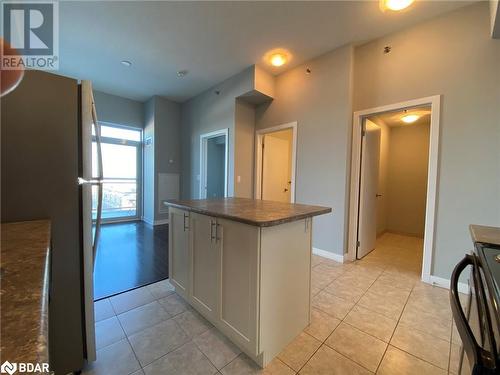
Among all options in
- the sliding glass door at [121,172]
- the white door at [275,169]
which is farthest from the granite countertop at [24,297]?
the sliding glass door at [121,172]

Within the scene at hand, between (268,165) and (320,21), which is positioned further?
(268,165)

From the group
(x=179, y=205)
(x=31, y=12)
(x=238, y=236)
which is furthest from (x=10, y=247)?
(x=31, y=12)

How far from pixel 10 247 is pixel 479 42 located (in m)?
3.85

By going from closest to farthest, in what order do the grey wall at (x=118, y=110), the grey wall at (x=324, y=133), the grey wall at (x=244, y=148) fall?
1. the grey wall at (x=324, y=133)
2. the grey wall at (x=244, y=148)
3. the grey wall at (x=118, y=110)

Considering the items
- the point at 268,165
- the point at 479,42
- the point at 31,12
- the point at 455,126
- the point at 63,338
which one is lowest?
the point at 63,338

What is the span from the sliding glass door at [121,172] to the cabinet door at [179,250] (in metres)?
3.84

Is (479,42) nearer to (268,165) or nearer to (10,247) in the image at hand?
(268,165)

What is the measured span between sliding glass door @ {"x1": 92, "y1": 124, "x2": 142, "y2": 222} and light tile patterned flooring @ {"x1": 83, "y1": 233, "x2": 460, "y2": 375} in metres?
3.75

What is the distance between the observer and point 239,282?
1365 mm

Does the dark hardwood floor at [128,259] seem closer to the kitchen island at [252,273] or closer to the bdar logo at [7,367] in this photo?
the kitchen island at [252,273]

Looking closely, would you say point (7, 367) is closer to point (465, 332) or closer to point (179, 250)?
point (465, 332)

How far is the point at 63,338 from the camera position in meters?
1.18

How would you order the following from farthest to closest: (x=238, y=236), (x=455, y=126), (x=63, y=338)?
1. (x=455, y=126)
2. (x=238, y=236)
3. (x=63, y=338)

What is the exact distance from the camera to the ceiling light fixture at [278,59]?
309cm
